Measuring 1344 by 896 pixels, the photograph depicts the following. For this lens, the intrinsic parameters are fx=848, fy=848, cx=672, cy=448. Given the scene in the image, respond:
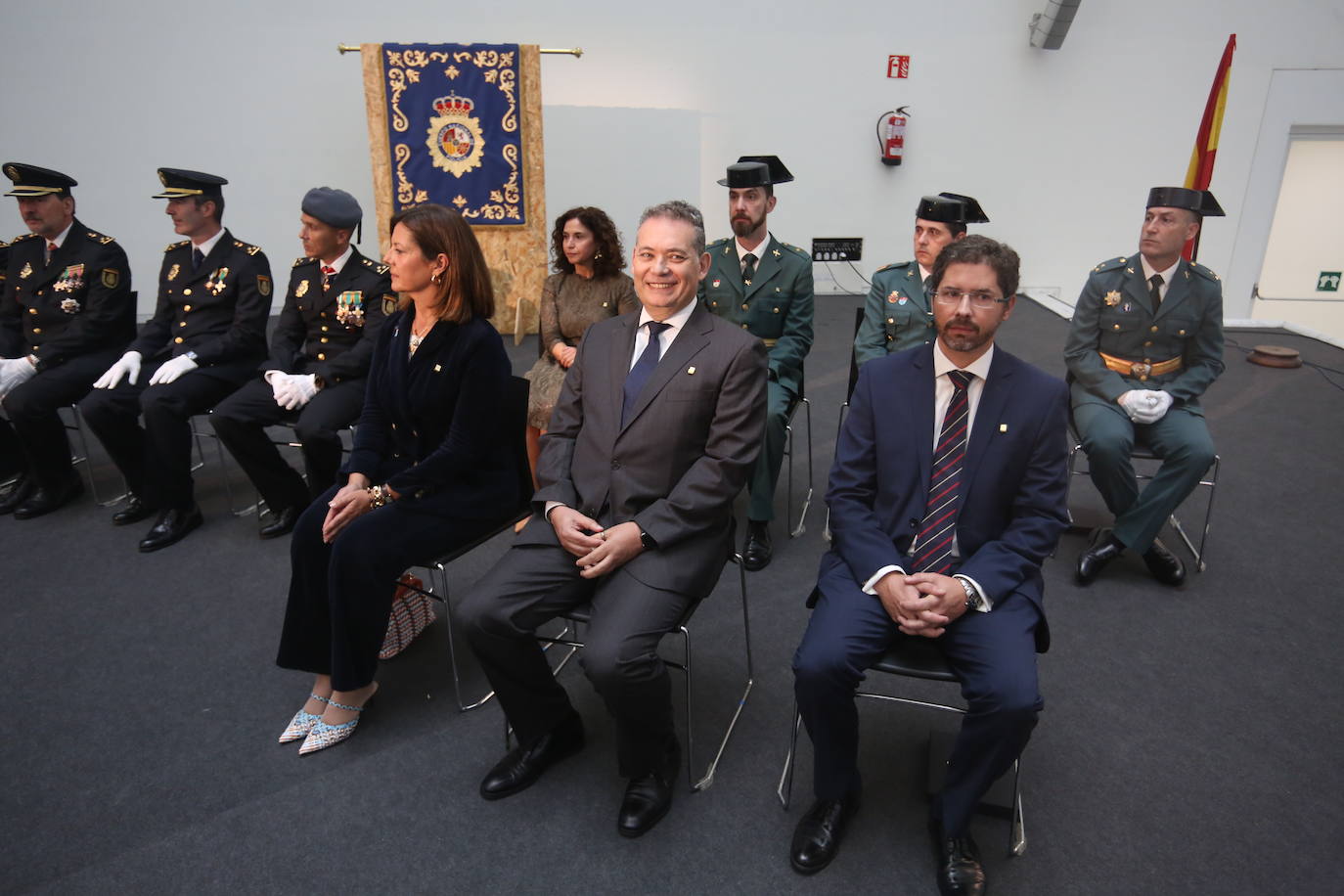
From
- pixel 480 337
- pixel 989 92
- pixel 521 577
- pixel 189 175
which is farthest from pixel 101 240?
pixel 989 92

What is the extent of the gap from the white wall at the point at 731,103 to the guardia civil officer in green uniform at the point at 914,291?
4584 mm

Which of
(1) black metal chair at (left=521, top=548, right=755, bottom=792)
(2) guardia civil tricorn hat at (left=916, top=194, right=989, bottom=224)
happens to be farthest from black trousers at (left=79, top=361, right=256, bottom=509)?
(2) guardia civil tricorn hat at (left=916, top=194, right=989, bottom=224)

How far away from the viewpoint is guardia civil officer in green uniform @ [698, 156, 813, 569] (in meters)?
3.44

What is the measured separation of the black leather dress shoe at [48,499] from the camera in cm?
372

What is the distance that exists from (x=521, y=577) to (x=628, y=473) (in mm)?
367

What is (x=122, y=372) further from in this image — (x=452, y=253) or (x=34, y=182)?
(x=452, y=253)

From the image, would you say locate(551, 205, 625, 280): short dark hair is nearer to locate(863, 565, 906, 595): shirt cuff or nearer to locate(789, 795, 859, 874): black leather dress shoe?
locate(863, 565, 906, 595): shirt cuff

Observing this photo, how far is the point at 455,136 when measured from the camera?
6.32 meters

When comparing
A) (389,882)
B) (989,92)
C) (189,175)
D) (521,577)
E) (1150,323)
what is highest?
(989,92)

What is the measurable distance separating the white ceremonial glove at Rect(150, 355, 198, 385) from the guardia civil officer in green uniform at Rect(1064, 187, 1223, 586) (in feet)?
11.8

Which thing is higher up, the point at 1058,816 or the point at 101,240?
the point at 101,240

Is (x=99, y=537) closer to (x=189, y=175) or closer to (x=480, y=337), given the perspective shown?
(x=189, y=175)

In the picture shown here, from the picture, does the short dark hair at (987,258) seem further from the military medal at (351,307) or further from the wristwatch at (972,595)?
the military medal at (351,307)

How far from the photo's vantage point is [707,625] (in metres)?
2.83
